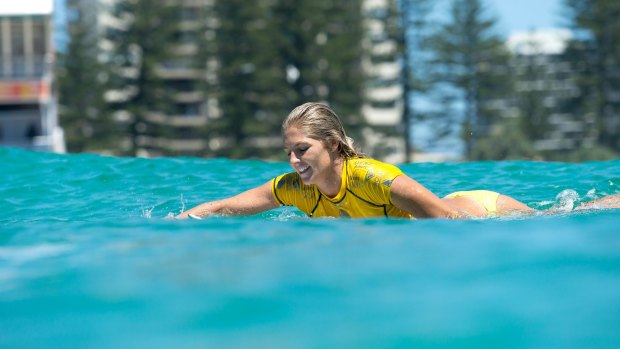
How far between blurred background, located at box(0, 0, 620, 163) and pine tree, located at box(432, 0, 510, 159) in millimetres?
53

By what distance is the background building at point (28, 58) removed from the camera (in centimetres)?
3272

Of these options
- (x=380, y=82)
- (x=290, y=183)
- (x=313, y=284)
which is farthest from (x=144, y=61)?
(x=313, y=284)

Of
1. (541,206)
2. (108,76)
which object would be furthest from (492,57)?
(541,206)

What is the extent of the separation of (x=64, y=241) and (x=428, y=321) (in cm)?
184

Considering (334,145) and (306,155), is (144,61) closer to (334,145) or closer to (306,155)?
(334,145)

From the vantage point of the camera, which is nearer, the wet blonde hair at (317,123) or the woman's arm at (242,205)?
the wet blonde hair at (317,123)

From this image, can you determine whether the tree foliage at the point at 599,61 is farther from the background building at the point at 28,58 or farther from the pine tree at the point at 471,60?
the background building at the point at 28,58

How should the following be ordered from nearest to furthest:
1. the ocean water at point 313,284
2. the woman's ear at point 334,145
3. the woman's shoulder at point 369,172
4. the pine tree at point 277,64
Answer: the ocean water at point 313,284 → the woman's shoulder at point 369,172 → the woman's ear at point 334,145 → the pine tree at point 277,64

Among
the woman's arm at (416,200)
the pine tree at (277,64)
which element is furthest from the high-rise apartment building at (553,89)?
the woman's arm at (416,200)

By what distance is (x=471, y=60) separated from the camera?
34.0 metres

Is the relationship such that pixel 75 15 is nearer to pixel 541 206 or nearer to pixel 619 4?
pixel 619 4

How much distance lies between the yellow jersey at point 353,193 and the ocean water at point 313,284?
1.15ft

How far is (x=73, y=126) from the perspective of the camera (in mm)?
33781

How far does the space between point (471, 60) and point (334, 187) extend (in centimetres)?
2997
